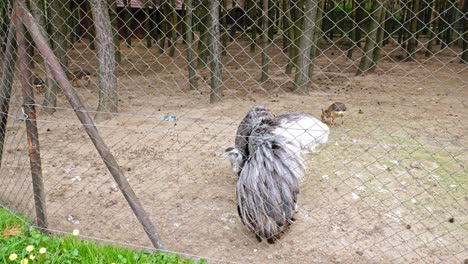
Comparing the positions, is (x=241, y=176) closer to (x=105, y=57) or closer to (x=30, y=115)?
(x=30, y=115)

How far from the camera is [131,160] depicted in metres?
4.68

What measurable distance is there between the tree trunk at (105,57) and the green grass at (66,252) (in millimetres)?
3148

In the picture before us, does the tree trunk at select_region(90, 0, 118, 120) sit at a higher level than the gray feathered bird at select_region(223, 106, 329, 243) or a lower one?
higher

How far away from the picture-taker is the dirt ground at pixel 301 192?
10.2ft

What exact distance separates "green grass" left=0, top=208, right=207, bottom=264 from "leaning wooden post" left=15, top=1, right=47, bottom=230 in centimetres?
17

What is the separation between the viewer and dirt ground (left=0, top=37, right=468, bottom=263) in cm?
310

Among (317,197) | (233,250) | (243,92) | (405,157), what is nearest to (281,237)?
(233,250)

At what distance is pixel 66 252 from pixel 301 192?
6.71ft

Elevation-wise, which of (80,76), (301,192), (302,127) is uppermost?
(80,76)

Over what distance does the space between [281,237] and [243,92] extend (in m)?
5.00

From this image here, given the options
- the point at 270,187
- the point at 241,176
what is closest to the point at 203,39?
the point at 241,176

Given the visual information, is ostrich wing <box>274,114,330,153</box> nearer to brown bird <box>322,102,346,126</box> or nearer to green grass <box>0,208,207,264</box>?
brown bird <box>322,102,346,126</box>

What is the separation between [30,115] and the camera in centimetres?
279

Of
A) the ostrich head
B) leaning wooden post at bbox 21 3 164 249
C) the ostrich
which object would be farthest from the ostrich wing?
leaning wooden post at bbox 21 3 164 249
